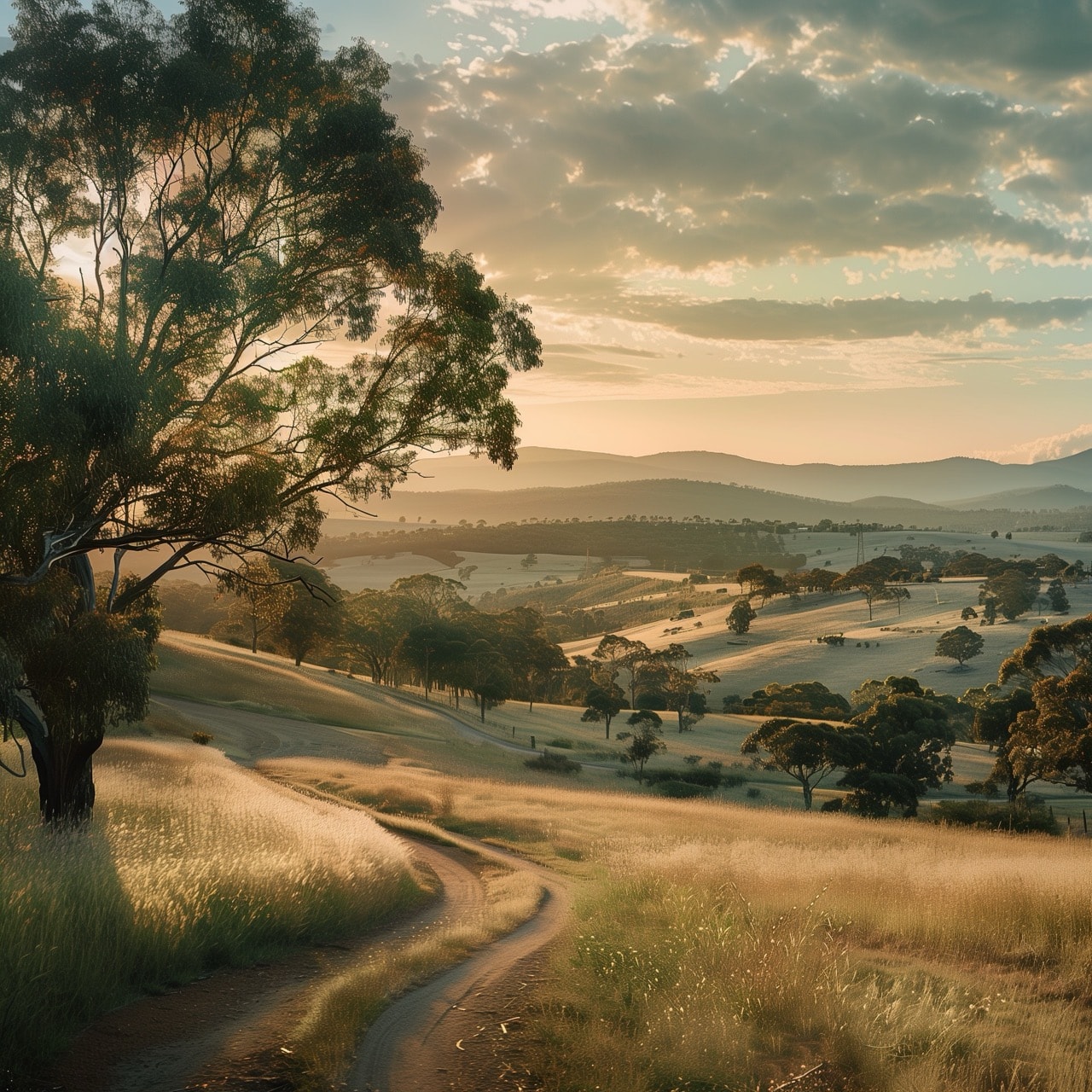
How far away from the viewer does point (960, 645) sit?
101188 mm

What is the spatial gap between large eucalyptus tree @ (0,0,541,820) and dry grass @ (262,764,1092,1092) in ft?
24.3

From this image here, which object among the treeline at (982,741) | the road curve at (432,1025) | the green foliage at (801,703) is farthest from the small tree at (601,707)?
the road curve at (432,1025)

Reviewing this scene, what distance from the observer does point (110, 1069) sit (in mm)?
7711

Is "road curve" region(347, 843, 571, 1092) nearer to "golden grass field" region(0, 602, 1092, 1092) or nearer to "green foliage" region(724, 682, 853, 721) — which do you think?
"golden grass field" region(0, 602, 1092, 1092)

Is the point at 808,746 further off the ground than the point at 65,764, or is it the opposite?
the point at 65,764

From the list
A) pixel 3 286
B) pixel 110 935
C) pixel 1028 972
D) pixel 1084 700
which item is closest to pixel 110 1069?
pixel 110 935

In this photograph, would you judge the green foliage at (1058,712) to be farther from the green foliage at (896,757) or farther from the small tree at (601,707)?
the small tree at (601,707)

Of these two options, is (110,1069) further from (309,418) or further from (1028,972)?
(309,418)

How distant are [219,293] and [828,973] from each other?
470 inches

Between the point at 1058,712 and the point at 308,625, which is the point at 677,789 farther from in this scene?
the point at 308,625

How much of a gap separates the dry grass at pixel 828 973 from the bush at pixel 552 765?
33659 mm

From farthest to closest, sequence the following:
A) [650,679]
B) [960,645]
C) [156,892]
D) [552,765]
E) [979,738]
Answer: [650,679], [960,645], [979,738], [552,765], [156,892]

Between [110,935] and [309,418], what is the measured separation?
880cm

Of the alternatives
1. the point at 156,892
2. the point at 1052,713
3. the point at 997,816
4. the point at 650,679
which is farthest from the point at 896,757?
the point at 650,679
